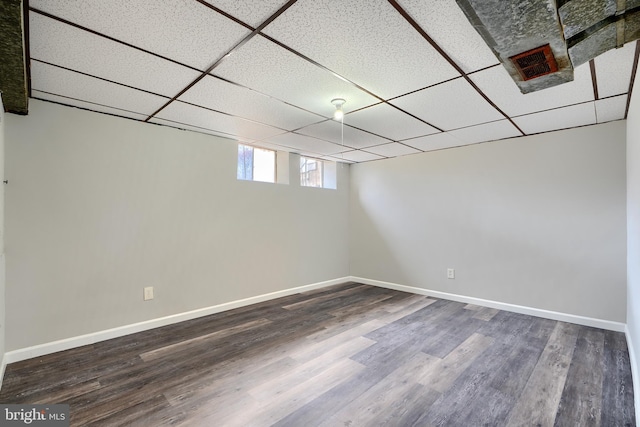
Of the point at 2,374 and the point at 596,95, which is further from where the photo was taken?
the point at 596,95

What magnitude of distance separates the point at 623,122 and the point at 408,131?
2112 millimetres

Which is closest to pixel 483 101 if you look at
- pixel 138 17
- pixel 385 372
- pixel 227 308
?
pixel 385 372

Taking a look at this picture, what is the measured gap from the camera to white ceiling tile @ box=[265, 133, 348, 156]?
3596 mm

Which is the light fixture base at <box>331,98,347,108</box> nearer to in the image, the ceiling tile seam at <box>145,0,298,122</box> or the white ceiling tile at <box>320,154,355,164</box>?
the ceiling tile seam at <box>145,0,298,122</box>

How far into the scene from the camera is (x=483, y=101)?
8.17 feet

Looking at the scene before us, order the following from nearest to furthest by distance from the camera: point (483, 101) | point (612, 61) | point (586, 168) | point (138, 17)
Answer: point (138, 17)
point (612, 61)
point (483, 101)
point (586, 168)

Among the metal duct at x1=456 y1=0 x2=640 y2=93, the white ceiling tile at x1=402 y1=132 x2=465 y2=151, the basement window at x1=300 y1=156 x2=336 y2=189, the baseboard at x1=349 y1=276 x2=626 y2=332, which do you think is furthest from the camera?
the basement window at x1=300 y1=156 x2=336 y2=189

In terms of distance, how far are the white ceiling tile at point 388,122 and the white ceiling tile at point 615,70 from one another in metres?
1.36

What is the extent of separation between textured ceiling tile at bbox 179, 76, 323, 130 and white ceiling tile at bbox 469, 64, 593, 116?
57.9 inches

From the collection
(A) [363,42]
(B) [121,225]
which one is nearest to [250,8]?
(A) [363,42]

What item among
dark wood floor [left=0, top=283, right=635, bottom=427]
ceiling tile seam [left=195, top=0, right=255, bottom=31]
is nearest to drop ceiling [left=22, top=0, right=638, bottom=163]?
ceiling tile seam [left=195, top=0, right=255, bottom=31]

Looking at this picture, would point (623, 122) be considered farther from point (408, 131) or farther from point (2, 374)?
point (2, 374)

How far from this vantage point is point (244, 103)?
2525 millimetres

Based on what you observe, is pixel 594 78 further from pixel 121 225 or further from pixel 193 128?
pixel 121 225
